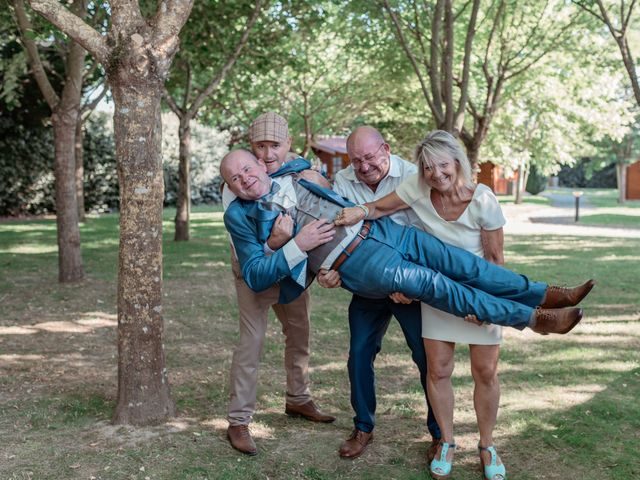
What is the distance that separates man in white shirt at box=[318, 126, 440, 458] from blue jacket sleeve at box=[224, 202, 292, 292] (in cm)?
66

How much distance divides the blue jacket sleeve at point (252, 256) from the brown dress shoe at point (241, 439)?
1.01 m

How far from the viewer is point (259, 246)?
13.2 feet

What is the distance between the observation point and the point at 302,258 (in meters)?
3.91

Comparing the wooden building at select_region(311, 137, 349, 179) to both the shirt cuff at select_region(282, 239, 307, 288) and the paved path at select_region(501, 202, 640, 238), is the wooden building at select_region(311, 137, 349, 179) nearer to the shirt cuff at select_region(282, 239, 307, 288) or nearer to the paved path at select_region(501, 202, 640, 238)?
the paved path at select_region(501, 202, 640, 238)

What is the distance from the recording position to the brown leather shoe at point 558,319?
3801 mm

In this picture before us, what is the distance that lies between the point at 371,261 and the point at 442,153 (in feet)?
2.30

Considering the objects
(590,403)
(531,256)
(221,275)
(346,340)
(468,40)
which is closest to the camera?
(590,403)

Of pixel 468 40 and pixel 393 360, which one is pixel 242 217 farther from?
pixel 468 40

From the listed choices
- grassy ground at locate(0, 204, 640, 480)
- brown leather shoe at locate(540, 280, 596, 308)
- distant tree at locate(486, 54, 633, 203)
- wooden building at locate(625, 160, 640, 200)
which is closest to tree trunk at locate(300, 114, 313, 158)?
distant tree at locate(486, 54, 633, 203)

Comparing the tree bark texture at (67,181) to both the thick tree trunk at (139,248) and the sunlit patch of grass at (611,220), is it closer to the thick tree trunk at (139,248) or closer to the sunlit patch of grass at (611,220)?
the thick tree trunk at (139,248)

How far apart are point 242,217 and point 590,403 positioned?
3.11 metres

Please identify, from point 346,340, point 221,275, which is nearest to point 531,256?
point 221,275

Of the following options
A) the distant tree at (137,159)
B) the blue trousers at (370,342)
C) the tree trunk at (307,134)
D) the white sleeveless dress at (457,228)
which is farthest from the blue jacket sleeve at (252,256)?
the tree trunk at (307,134)

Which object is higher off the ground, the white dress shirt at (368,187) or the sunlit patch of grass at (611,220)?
the white dress shirt at (368,187)
